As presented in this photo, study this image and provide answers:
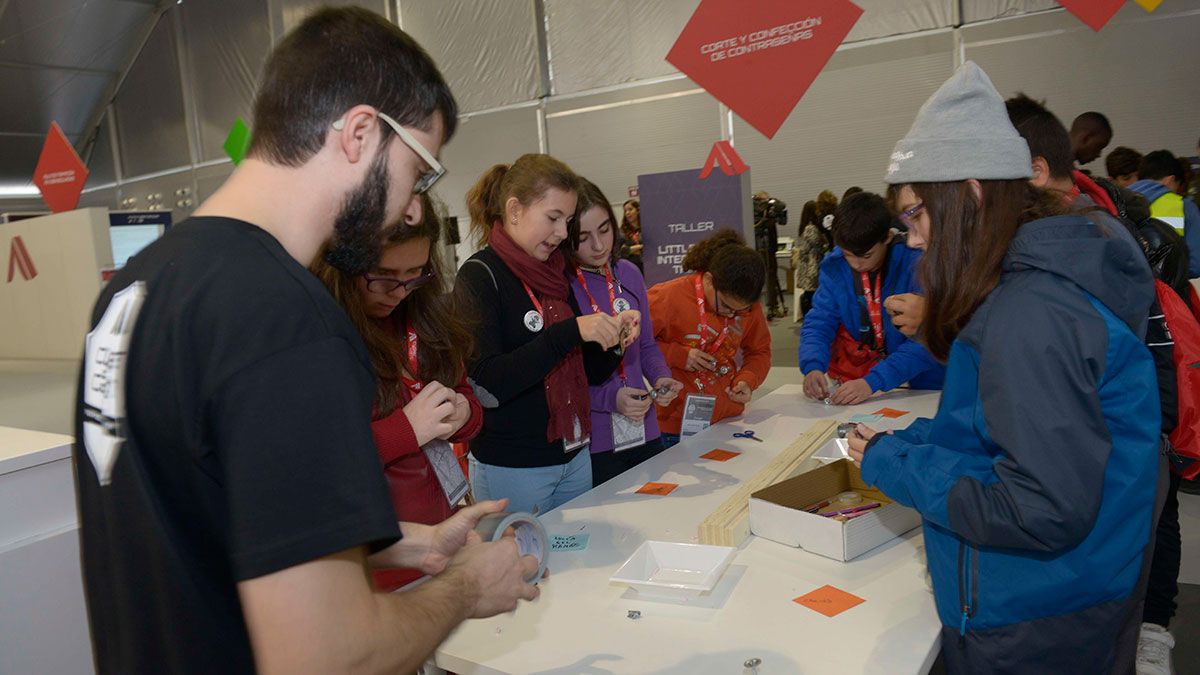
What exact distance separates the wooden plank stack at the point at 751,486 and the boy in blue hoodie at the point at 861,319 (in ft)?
1.58

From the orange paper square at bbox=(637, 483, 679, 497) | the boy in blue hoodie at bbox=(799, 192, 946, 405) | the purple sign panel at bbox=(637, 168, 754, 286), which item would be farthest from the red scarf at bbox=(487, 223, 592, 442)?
the purple sign panel at bbox=(637, 168, 754, 286)

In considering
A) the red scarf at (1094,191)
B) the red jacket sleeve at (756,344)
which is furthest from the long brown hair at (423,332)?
the red scarf at (1094,191)

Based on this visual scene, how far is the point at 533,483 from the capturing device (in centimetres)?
210

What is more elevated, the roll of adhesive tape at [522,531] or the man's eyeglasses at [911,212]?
the man's eyeglasses at [911,212]

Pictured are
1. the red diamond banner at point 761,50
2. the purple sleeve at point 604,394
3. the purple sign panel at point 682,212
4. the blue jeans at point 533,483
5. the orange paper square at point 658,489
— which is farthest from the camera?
the purple sign panel at point 682,212

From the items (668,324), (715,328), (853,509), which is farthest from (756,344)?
(853,509)

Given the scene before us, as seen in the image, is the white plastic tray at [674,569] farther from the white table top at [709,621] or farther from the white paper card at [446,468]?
the white paper card at [446,468]

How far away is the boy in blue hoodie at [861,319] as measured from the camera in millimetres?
2781

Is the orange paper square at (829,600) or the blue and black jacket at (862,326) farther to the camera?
the blue and black jacket at (862,326)

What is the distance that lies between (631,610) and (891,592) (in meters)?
0.47

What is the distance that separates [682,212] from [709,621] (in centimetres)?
404

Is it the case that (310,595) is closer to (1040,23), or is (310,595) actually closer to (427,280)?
(427,280)

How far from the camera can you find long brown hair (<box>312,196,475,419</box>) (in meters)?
1.59

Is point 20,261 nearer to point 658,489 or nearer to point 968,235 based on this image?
point 658,489
